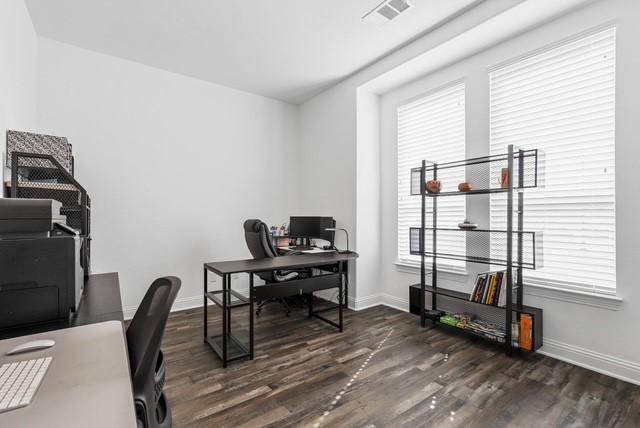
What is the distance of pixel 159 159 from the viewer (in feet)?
12.4

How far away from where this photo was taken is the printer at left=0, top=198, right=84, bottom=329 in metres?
1.26

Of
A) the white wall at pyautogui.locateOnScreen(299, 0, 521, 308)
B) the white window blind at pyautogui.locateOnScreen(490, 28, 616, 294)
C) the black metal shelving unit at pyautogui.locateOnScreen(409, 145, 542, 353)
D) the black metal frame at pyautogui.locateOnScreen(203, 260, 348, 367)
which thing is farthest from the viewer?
the white wall at pyautogui.locateOnScreen(299, 0, 521, 308)

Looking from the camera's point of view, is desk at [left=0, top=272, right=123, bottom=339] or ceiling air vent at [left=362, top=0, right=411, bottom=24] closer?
desk at [left=0, top=272, right=123, bottom=339]

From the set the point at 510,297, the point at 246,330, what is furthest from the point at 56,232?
the point at 510,297

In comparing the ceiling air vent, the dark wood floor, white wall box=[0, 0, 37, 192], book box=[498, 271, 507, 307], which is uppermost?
the ceiling air vent

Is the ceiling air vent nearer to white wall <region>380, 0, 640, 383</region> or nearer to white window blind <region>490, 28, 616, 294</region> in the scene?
white wall <region>380, 0, 640, 383</region>

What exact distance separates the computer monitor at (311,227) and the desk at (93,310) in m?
2.38

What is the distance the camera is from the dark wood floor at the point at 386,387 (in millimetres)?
1864

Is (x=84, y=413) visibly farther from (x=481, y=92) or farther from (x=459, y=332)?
(x=481, y=92)

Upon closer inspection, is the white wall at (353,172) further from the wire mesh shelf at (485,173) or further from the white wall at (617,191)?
the wire mesh shelf at (485,173)

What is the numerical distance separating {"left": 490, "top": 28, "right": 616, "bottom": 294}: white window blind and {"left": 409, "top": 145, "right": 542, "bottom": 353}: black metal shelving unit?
0.58 feet

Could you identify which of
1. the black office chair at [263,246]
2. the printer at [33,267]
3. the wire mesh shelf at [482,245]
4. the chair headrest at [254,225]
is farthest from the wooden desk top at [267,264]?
the printer at [33,267]

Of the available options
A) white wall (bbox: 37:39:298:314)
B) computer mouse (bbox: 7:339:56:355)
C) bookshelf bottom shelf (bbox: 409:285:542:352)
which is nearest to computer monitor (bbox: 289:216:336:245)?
white wall (bbox: 37:39:298:314)

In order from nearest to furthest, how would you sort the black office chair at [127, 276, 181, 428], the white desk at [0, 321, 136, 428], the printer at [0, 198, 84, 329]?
1. the white desk at [0, 321, 136, 428]
2. the black office chair at [127, 276, 181, 428]
3. the printer at [0, 198, 84, 329]
